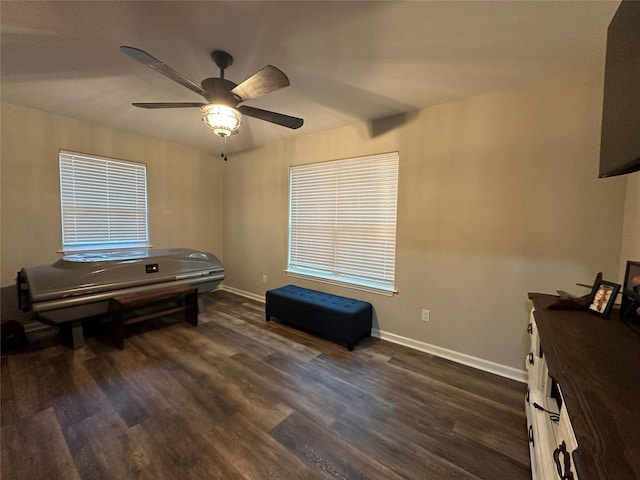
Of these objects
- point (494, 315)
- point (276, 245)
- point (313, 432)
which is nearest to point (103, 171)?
point (276, 245)

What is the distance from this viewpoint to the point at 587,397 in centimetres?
75

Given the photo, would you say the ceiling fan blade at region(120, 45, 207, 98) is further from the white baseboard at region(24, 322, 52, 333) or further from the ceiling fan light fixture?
the white baseboard at region(24, 322, 52, 333)

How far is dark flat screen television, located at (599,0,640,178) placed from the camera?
970 mm

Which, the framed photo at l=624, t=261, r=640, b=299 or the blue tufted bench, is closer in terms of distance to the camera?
the framed photo at l=624, t=261, r=640, b=299

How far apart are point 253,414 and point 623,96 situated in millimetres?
2604

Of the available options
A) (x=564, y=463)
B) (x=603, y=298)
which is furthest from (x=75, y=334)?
(x=603, y=298)

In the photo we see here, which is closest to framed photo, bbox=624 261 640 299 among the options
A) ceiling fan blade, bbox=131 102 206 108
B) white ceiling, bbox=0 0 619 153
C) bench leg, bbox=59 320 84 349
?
white ceiling, bbox=0 0 619 153

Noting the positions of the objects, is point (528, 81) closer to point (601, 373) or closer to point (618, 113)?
point (618, 113)

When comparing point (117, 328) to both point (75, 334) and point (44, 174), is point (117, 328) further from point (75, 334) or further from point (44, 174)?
point (44, 174)

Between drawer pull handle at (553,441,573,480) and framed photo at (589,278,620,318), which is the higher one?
framed photo at (589,278,620,318)

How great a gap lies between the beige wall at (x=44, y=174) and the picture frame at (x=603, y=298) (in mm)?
4852

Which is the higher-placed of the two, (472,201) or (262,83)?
(262,83)

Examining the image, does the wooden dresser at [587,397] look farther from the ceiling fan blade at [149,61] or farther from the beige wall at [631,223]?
the ceiling fan blade at [149,61]

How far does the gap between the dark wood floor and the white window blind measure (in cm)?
142
